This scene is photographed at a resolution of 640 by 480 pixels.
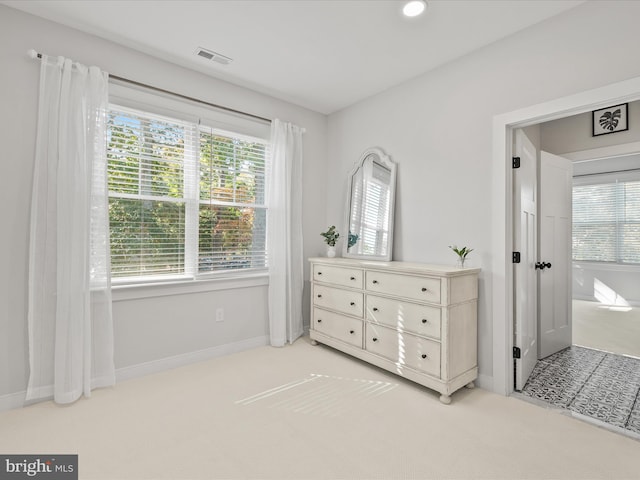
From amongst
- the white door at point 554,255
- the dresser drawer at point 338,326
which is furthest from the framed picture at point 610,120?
the dresser drawer at point 338,326

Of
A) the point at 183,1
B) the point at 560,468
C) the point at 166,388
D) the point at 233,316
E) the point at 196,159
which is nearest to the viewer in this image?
the point at 560,468

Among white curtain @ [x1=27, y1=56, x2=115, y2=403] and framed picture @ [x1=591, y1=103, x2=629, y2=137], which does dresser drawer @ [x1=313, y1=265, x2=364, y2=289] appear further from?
framed picture @ [x1=591, y1=103, x2=629, y2=137]

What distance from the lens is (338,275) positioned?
3264 mm

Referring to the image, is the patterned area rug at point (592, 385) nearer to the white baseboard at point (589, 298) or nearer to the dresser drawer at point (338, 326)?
the dresser drawer at point (338, 326)

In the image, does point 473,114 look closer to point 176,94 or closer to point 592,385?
point 592,385

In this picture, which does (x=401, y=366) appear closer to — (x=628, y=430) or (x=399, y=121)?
(x=628, y=430)

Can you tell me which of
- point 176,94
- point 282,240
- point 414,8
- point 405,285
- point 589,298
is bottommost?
point 589,298

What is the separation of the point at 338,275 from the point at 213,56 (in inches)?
87.6

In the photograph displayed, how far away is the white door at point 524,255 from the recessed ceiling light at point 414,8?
44.8 inches

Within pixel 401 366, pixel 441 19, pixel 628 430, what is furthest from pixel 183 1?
pixel 628 430

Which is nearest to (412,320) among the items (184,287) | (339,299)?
(339,299)

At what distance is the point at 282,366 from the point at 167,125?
2371 millimetres

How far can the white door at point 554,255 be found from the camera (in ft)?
10.2

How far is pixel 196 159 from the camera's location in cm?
306
